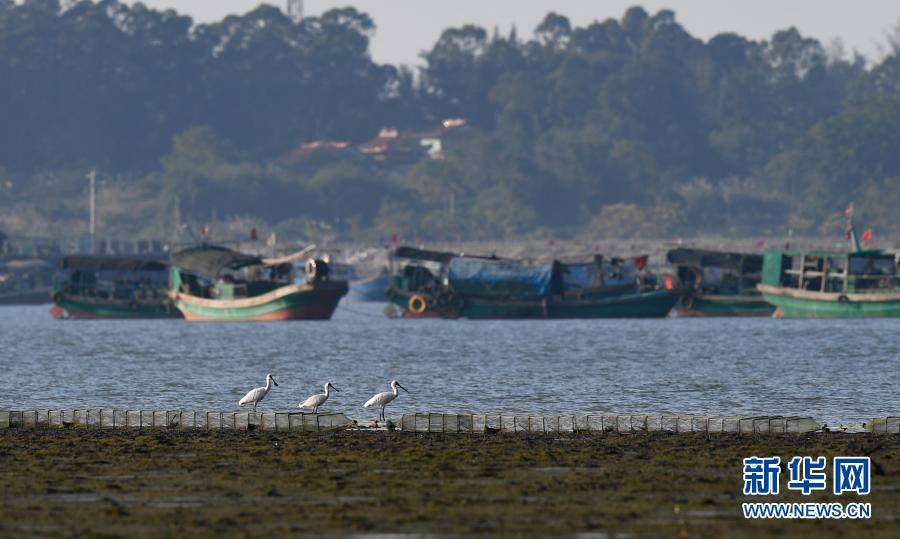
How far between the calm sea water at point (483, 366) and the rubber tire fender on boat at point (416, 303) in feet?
35.4

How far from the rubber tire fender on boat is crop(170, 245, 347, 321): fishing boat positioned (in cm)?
851

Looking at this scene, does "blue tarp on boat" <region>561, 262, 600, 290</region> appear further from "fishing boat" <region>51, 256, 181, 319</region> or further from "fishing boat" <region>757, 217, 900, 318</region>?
"fishing boat" <region>51, 256, 181, 319</region>

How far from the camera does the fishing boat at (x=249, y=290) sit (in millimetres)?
131125

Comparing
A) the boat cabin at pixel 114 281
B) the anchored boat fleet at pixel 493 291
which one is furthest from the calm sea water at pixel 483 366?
the boat cabin at pixel 114 281

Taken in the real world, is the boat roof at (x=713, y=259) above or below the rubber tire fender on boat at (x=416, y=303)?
above

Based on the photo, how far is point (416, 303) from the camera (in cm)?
14375

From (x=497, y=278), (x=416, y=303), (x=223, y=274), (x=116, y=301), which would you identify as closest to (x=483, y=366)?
(x=497, y=278)

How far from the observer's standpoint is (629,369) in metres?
73.8

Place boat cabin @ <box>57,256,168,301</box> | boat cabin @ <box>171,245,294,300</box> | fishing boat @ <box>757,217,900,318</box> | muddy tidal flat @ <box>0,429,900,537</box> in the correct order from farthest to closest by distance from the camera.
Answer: boat cabin @ <box>57,256,168,301</box> < boat cabin @ <box>171,245,294,300</box> < fishing boat @ <box>757,217,900,318</box> < muddy tidal flat @ <box>0,429,900,537</box>

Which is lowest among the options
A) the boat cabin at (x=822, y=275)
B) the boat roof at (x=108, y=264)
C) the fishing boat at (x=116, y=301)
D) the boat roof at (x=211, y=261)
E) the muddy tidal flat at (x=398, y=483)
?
the fishing boat at (x=116, y=301)

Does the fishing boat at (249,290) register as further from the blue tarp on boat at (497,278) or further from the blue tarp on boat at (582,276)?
the blue tarp on boat at (582,276)

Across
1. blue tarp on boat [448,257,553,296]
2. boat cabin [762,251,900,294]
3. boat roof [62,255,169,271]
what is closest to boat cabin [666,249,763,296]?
boat cabin [762,251,900,294]

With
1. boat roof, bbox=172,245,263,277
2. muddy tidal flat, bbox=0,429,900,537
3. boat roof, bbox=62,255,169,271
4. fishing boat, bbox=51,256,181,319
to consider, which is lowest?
fishing boat, bbox=51,256,181,319

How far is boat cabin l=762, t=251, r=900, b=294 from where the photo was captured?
131 meters
